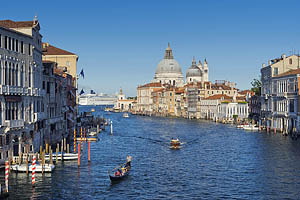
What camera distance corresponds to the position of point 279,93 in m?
61.3

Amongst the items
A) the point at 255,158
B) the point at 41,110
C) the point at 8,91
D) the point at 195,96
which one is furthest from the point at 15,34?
the point at 195,96

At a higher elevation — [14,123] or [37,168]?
[14,123]

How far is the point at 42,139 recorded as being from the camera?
38.5 m

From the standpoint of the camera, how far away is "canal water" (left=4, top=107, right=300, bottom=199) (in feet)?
84.4

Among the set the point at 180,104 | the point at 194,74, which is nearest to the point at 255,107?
the point at 180,104

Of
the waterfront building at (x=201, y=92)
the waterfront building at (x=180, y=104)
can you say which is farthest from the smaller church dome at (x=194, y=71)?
the waterfront building at (x=201, y=92)

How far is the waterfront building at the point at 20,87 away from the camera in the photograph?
2903cm

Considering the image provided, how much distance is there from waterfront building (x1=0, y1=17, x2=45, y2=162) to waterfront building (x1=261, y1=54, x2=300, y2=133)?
32.7 m

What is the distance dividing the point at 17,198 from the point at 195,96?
10338 centimetres

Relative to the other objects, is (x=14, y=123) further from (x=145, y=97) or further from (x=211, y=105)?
(x=145, y=97)

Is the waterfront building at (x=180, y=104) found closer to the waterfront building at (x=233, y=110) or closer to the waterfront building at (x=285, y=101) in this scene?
the waterfront building at (x=233, y=110)

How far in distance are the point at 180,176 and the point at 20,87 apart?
39.8 ft

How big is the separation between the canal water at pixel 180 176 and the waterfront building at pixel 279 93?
10.9 m

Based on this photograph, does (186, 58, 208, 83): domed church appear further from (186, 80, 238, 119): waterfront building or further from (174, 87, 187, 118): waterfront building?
(186, 80, 238, 119): waterfront building
